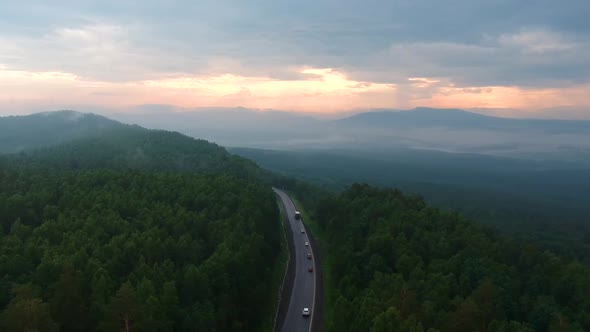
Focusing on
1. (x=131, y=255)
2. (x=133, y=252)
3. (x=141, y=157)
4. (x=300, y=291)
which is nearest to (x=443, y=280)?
(x=300, y=291)

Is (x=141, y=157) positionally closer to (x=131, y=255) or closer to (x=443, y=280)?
(x=131, y=255)

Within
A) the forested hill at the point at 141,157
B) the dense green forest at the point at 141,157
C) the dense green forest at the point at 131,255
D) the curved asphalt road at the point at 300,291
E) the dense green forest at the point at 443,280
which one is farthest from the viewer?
the dense green forest at the point at 141,157

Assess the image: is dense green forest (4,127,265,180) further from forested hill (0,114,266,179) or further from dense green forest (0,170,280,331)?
dense green forest (0,170,280,331)

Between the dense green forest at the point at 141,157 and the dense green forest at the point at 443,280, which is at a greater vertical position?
the dense green forest at the point at 141,157

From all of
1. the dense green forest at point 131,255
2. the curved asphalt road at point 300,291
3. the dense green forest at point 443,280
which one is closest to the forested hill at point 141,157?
the dense green forest at point 131,255

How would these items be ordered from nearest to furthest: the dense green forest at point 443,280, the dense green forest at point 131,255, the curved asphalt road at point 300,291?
Result: the dense green forest at point 131,255, the dense green forest at point 443,280, the curved asphalt road at point 300,291

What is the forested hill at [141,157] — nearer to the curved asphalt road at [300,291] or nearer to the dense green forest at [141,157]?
the dense green forest at [141,157]
